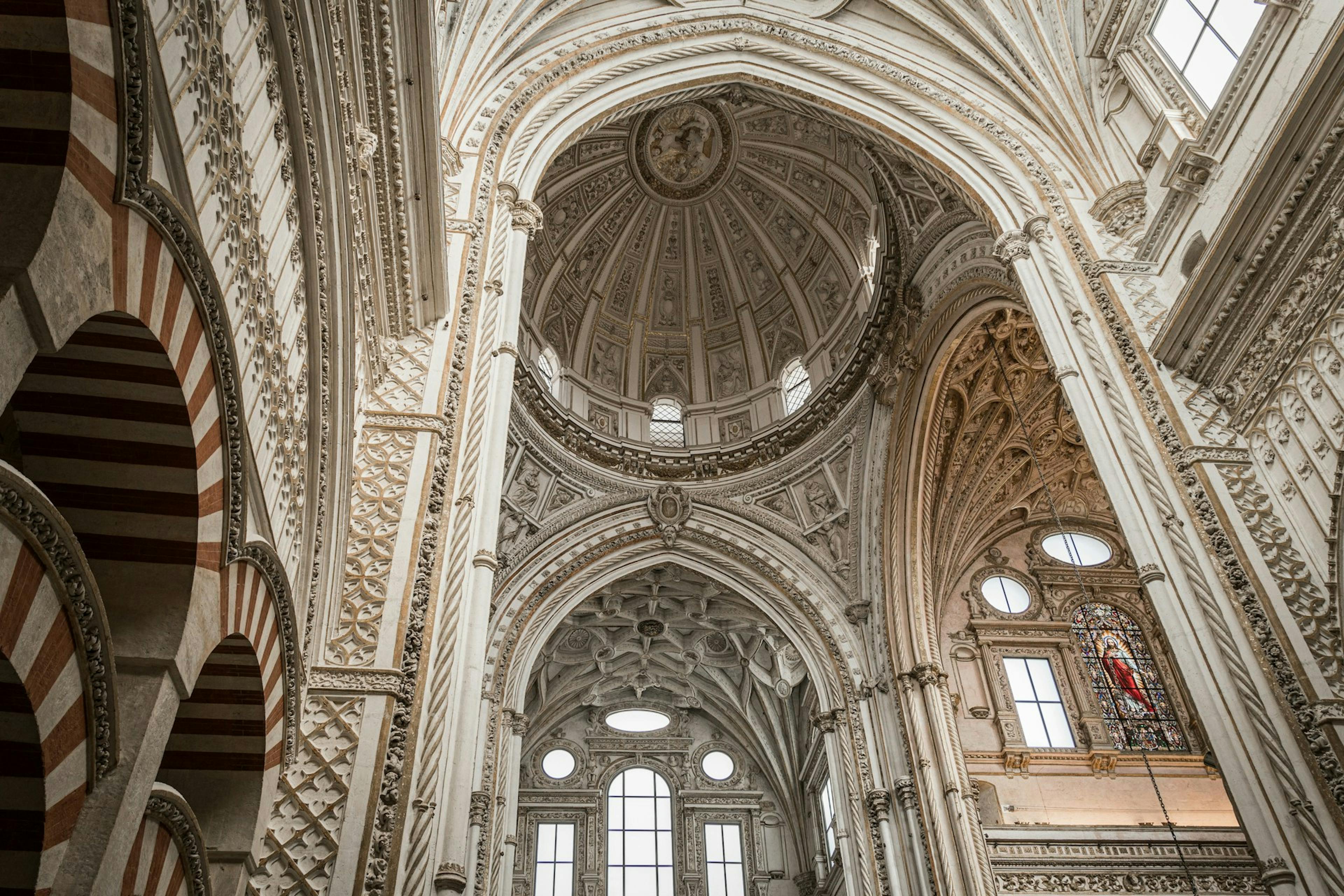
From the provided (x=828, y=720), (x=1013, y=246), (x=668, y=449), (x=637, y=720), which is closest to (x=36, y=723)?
(x=1013, y=246)

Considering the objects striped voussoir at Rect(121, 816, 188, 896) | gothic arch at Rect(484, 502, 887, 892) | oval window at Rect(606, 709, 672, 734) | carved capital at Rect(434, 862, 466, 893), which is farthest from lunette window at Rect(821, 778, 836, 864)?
striped voussoir at Rect(121, 816, 188, 896)

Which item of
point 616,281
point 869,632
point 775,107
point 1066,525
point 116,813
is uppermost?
point 775,107

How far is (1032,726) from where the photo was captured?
1609 centimetres

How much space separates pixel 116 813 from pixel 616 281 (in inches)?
650

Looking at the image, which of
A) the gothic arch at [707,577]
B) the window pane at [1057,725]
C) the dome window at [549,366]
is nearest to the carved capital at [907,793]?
the gothic arch at [707,577]

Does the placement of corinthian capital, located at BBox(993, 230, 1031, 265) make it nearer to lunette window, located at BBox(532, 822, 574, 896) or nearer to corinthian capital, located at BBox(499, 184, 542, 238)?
corinthian capital, located at BBox(499, 184, 542, 238)

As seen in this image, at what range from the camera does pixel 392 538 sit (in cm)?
634

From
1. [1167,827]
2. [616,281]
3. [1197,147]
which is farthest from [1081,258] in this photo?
[616,281]

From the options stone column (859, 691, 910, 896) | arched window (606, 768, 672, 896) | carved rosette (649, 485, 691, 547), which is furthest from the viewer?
arched window (606, 768, 672, 896)

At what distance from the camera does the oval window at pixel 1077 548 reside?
1844 centimetres

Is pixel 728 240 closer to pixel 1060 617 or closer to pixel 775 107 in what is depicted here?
pixel 775 107

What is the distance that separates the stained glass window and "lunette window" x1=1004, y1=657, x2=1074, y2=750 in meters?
0.73

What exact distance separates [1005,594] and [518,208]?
1252cm

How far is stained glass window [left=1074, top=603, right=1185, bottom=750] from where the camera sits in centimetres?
1612
